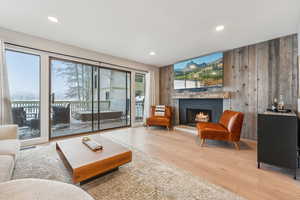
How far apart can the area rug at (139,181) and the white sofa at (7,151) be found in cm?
36

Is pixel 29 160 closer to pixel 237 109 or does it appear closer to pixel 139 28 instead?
pixel 139 28

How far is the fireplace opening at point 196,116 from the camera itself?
13.4ft

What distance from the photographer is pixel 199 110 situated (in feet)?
14.2

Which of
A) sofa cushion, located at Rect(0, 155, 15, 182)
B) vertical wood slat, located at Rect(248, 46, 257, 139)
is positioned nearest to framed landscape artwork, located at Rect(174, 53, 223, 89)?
vertical wood slat, located at Rect(248, 46, 257, 139)

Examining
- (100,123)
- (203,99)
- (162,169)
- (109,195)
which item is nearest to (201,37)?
(203,99)

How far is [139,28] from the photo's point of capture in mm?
2449

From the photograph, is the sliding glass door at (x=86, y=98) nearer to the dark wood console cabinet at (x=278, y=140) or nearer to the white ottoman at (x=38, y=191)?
the white ottoman at (x=38, y=191)

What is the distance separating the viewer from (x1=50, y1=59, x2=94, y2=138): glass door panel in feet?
10.6

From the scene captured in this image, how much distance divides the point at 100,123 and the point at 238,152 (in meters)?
3.68

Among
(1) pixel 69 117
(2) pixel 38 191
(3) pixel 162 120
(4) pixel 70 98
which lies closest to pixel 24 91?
(4) pixel 70 98

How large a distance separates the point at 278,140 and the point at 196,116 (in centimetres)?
260

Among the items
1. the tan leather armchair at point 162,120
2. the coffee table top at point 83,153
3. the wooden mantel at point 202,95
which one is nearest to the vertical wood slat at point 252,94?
the wooden mantel at point 202,95

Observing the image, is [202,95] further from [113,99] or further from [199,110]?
[113,99]

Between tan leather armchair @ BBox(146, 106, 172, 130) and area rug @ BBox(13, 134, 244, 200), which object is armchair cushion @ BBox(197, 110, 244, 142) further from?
tan leather armchair @ BBox(146, 106, 172, 130)
